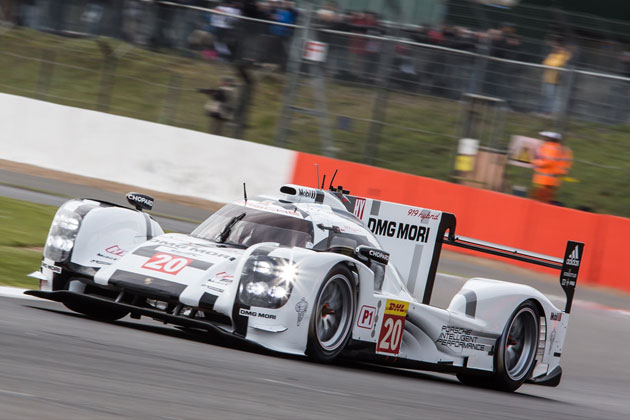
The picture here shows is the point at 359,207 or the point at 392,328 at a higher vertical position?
the point at 359,207

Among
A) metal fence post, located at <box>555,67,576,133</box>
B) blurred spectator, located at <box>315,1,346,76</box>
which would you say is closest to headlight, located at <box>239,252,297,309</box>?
metal fence post, located at <box>555,67,576,133</box>

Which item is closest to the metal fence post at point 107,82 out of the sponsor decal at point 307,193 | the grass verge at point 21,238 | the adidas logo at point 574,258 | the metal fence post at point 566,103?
the grass verge at point 21,238

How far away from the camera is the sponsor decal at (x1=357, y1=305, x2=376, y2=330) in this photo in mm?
7148

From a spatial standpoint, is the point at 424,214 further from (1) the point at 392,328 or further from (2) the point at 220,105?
(2) the point at 220,105

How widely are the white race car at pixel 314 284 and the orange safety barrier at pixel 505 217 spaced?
20.6 ft

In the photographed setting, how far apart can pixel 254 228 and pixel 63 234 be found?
136 centimetres

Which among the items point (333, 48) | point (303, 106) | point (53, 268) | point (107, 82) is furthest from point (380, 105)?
point (53, 268)

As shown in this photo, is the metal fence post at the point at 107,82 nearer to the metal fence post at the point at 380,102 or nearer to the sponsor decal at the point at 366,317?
the metal fence post at the point at 380,102

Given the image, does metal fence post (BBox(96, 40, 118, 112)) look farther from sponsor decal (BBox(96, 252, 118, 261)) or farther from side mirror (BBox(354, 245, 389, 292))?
side mirror (BBox(354, 245, 389, 292))

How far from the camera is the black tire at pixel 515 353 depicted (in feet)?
27.3

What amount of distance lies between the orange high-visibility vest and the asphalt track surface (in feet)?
23.2

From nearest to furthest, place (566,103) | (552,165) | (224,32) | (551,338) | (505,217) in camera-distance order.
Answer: (551,338) < (505,217) < (552,165) < (566,103) < (224,32)

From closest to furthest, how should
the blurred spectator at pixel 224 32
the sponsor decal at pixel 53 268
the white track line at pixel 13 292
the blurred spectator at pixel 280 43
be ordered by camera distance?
the sponsor decal at pixel 53 268 → the white track line at pixel 13 292 → the blurred spectator at pixel 280 43 → the blurred spectator at pixel 224 32

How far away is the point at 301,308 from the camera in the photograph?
658 cm
